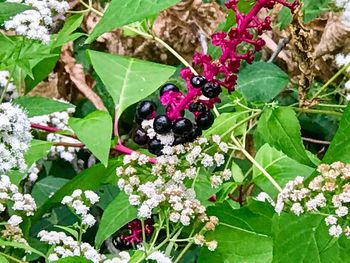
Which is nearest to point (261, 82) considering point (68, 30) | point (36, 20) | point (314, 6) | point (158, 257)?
point (314, 6)

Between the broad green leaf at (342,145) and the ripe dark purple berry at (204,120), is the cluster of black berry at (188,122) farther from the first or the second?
the broad green leaf at (342,145)

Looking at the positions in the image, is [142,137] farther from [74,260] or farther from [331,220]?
[331,220]

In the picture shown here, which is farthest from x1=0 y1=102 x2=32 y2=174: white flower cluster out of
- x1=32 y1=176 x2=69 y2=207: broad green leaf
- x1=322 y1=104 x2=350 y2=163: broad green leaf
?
x1=32 y1=176 x2=69 y2=207: broad green leaf

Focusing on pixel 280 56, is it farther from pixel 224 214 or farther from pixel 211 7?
pixel 224 214

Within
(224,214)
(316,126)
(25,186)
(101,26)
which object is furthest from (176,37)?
(101,26)

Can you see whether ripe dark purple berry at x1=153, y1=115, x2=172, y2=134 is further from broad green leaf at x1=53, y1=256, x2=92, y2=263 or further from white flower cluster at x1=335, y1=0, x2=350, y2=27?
white flower cluster at x1=335, y1=0, x2=350, y2=27
